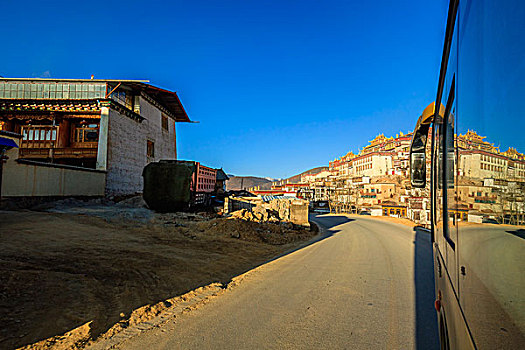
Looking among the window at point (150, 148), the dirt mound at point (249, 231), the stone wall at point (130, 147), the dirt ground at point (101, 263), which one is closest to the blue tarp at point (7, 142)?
the dirt ground at point (101, 263)

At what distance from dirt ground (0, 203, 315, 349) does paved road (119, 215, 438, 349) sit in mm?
943

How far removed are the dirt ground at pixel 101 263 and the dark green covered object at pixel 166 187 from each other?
137 inches

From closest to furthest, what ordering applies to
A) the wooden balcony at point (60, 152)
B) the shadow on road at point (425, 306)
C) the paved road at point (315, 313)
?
the paved road at point (315, 313), the shadow on road at point (425, 306), the wooden balcony at point (60, 152)

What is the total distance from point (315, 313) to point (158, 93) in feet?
91.5

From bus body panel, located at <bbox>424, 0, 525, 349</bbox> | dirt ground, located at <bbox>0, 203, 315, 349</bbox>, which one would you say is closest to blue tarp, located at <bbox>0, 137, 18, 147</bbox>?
dirt ground, located at <bbox>0, 203, 315, 349</bbox>

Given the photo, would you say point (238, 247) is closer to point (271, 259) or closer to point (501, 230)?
point (271, 259)

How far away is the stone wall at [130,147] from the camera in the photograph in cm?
2106

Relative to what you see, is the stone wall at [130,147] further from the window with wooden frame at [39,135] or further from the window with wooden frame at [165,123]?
the window with wooden frame at [39,135]

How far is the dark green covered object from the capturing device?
52.9 ft

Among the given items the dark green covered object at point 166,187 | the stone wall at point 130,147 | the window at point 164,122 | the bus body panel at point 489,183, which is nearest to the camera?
the bus body panel at point 489,183

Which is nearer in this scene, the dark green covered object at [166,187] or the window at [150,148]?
the dark green covered object at [166,187]

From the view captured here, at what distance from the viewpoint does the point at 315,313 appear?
14.3ft

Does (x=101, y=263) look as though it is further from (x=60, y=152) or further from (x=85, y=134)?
(x=85, y=134)

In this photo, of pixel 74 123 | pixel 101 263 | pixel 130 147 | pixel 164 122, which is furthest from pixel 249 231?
pixel 164 122
